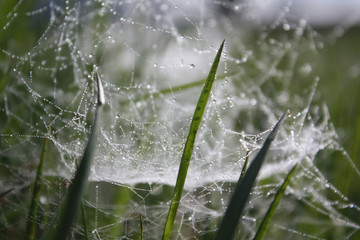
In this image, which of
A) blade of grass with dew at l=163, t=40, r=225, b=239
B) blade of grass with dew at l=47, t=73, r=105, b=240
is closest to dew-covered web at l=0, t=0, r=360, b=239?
blade of grass with dew at l=163, t=40, r=225, b=239

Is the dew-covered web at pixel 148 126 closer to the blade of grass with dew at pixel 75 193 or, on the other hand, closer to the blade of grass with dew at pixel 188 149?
the blade of grass with dew at pixel 188 149

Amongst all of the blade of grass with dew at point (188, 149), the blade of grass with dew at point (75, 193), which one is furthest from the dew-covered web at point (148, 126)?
the blade of grass with dew at point (75, 193)

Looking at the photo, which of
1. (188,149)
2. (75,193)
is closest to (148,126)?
(188,149)

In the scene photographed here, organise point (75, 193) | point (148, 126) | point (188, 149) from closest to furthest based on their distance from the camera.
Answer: point (75, 193)
point (188, 149)
point (148, 126)

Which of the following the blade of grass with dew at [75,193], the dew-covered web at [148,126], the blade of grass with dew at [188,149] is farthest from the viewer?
the dew-covered web at [148,126]

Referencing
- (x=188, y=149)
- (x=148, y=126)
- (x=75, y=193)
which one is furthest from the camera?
(x=148, y=126)

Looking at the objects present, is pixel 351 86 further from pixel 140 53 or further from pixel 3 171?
pixel 3 171

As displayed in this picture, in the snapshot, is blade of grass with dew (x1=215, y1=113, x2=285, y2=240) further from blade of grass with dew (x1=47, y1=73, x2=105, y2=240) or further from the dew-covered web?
the dew-covered web

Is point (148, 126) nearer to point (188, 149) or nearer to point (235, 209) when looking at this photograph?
point (188, 149)
